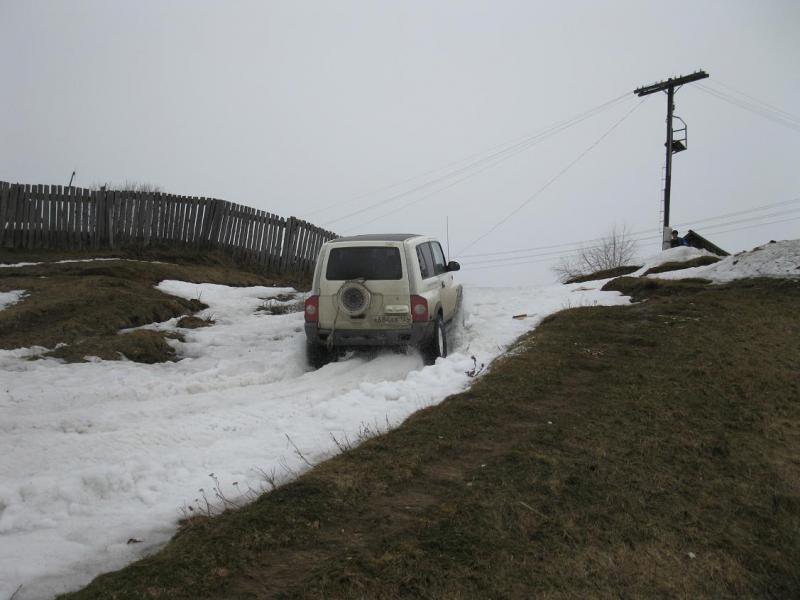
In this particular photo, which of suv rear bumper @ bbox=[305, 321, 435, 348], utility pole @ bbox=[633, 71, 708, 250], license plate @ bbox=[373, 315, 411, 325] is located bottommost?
suv rear bumper @ bbox=[305, 321, 435, 348]

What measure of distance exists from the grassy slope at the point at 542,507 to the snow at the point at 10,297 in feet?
28.6

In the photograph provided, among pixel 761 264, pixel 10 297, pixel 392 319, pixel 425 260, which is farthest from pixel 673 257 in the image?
pixel 10 297

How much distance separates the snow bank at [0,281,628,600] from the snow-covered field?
0.05ft

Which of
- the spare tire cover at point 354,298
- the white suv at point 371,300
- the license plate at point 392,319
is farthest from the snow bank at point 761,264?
the spare tire cover at point 354,298

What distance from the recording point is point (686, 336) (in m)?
8.56

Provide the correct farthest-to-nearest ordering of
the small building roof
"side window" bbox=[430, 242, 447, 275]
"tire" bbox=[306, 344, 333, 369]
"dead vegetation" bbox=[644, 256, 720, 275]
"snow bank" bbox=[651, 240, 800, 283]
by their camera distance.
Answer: the small building roof
"dead vegetation" bbox=[644, 256, 720, 275]
"snow bank" bbox=[651, 240, 800, 283]
"side window" bbox=[430, 242, 447, 275]
"tire" bbox=[306, 344, 333, 369]

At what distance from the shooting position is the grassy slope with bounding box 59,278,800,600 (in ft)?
10.6

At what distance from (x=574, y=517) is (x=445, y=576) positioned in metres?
1.11

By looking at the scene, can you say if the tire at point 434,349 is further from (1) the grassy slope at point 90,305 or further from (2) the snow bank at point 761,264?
(2) the snow bank at point 761,264

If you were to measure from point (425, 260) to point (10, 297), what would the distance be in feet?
26.0

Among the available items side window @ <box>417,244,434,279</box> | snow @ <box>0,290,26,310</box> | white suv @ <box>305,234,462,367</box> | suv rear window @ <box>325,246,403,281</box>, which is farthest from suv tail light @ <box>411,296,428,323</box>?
snow @ <box>0,290,26,310</box>

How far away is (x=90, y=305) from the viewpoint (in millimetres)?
10500

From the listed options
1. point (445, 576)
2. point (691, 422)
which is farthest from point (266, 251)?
point (445, 576)

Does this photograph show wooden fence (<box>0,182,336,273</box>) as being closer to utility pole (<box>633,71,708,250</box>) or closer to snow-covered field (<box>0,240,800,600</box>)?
snow-covered field (<box>0,240,800,600</box>)
